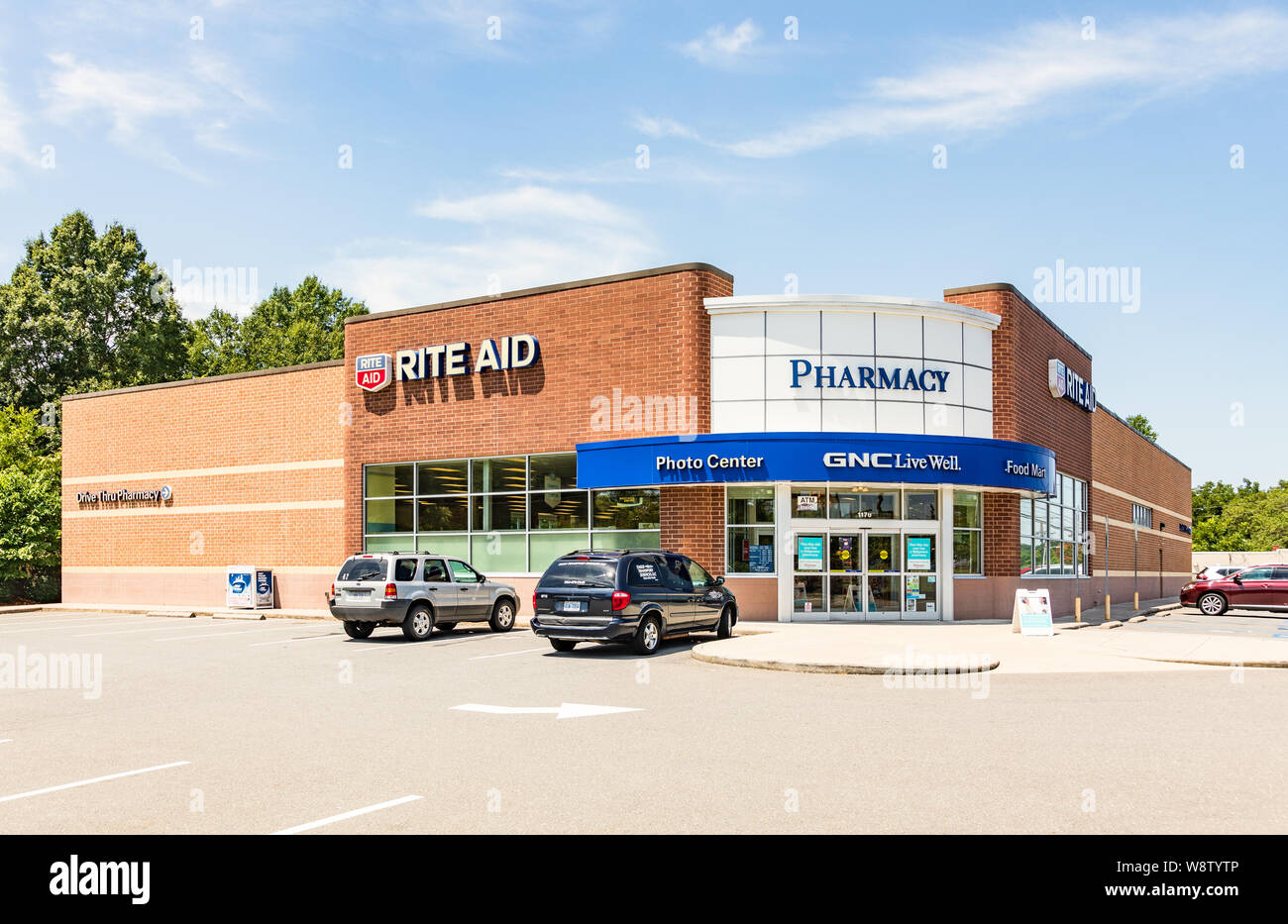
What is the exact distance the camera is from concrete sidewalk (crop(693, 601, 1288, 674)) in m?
16.3

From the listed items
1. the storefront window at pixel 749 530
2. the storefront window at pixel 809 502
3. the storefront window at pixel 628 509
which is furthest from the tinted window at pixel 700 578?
the storefront window at pixel 628 509

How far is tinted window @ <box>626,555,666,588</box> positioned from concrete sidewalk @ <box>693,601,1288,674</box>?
140 centimetres

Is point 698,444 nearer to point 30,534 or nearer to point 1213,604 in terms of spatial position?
point 1213,604

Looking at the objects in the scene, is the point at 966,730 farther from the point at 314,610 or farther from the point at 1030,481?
the point at 314,610

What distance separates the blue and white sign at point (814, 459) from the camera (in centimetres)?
2441

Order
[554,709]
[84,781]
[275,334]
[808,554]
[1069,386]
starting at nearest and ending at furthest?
1. [84,781]
2. [554,709]
3. [808,554]
4. [1069,386]
5. [275,334]

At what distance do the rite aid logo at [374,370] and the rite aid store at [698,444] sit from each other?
0.07 meters

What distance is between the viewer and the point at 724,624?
21.1m

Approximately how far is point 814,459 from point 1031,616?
565cm

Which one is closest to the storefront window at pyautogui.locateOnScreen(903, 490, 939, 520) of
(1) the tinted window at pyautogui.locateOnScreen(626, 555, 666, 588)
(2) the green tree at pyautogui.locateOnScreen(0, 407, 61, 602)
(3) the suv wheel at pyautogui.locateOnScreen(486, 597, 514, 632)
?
(1) the tinted window at pyautogui.locateOnScreen(626, 555, 666, 588)

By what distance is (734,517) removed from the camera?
84.4 ft

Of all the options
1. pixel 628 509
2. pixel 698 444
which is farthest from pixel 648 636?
pixel 628 509
